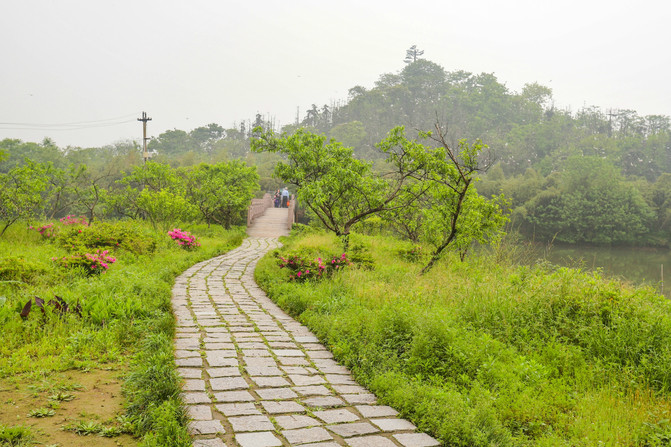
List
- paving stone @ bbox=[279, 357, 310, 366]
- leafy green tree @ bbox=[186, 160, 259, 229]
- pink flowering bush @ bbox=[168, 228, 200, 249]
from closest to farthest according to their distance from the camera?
paving stone @ bbox=[279, 357, 310, 366]
pink flowering bush @ bbox=[168, 228, 200, 249]
leafy green tree @ bbox=[186, 160, 259, 229]

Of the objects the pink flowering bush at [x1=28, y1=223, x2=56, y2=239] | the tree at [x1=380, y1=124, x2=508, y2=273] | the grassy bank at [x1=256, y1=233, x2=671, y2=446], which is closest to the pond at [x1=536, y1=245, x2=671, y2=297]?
the tree at [x1=380, y1=124, x2=508, y2=273]

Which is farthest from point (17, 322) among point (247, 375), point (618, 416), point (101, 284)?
point (618, 416)

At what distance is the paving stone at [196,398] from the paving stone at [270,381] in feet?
1.65

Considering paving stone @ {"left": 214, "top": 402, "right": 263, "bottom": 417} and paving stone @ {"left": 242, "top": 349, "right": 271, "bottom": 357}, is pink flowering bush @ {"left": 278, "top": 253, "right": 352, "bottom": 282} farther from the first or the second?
paving stone @ {"left": 214, "top": 402, "right": 263, "bottom": 417}

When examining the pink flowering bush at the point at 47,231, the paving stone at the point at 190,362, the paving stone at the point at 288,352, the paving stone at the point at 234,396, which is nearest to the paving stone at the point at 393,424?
the paving stone at the point at 234,396

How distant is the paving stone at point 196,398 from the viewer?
340cm

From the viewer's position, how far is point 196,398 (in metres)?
3.47

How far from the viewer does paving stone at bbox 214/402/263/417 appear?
3277mm

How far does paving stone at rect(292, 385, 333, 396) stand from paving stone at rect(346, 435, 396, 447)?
78 cm

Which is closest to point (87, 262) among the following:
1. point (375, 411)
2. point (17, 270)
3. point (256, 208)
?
point (17, 270)

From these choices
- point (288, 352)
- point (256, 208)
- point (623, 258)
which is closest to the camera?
point (288, 352)

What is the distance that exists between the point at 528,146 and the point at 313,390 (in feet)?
177

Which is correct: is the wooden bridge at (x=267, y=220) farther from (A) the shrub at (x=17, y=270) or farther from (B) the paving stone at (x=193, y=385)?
(B) the paving stone at (x=193, y=385)

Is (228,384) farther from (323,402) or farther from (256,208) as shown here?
(256,208)
